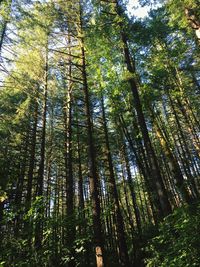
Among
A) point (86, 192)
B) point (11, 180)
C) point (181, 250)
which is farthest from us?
point (86, 192)

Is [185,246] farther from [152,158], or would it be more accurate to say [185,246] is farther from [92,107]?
[92,107]

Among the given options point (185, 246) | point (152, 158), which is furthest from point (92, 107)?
point (185, 246)

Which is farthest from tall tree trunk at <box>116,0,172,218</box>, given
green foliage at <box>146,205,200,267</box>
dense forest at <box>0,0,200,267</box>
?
green foliage at <box>146,205,200,267</box>

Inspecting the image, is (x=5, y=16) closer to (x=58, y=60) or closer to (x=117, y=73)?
(x=58, y=60)

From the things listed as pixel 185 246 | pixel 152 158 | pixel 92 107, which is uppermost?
pixel 92 107

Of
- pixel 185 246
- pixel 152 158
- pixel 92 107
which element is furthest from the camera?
pixel 92 107

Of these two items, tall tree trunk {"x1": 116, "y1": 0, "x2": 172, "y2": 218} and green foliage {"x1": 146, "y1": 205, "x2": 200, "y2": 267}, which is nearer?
green foliage {"x1": 146, "y1": 205, "x2": 200, "y2": 267}

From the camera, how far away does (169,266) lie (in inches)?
214

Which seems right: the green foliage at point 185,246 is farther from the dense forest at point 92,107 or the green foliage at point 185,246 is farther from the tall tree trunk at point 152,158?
the tall tree trunk at point 152,158

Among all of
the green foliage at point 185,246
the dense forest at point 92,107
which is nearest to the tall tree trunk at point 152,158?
the dense forest at point 92,107

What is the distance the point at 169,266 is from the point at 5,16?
37.2 feet

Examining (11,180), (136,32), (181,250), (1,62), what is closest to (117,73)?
(136,32)

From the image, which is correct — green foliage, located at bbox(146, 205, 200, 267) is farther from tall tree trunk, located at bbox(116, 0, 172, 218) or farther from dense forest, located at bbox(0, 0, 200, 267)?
tall tree trunk, located at bbox(116, 0, 172, 218)

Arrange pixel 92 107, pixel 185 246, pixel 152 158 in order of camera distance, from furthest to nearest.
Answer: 1. pixel 92 107
2. pixel 152 158
3. pixel 185 246
